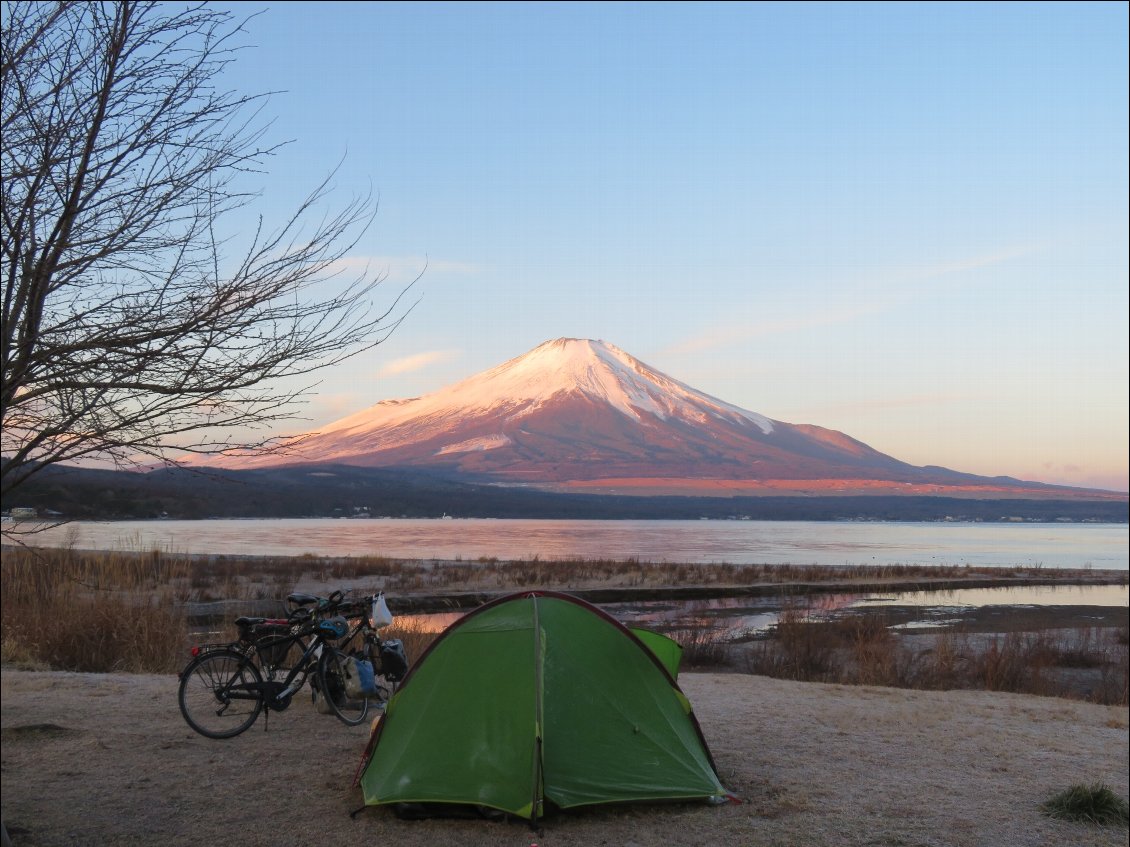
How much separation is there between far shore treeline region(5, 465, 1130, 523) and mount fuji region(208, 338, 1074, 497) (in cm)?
439

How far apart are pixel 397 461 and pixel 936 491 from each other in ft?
305

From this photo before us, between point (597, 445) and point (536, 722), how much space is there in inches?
6518

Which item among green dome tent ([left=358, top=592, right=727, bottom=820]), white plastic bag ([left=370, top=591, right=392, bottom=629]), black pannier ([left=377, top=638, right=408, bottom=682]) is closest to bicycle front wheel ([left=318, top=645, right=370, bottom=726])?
black pannier ([left=377, top=638, right=408, bottom=682])

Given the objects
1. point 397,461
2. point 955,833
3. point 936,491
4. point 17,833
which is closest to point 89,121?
point 17,833

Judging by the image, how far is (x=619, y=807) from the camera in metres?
6.91

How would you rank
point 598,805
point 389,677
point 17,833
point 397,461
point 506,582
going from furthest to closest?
point 397,461 < point 506,582 < point 389,677 < point 598,805 < point 17,833

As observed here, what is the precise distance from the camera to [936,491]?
593 ft

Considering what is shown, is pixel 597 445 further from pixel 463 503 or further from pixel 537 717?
pixel 537 717

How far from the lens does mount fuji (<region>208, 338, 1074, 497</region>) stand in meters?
158

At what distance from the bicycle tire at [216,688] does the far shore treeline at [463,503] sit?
46886 millimetres

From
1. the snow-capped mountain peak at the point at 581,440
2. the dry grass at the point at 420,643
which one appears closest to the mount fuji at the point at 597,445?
the snow-capped mountain peak at the point at 581,440

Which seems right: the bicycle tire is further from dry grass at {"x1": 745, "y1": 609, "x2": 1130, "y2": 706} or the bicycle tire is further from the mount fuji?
the mount fuji

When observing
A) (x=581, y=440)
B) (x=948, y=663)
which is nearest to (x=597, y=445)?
(x=581, y=440)

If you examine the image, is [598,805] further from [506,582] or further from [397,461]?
[397,461]
